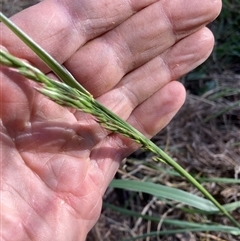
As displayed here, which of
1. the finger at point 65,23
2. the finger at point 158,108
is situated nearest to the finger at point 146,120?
the finger at point 158,108

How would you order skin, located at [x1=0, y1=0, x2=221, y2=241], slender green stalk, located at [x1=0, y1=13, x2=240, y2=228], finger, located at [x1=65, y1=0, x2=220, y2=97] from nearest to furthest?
slender green stalk, located at [x1=0, y1=13, x2=240, y2=228] → skin, located at [x1=0, y1=0, x2=221, y2=241] → finger, located at [x1=65, y1=0, x2=220, y2=97]

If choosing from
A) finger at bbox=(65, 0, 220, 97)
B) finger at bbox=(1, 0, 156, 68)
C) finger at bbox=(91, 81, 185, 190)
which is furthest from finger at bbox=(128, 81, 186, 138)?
finger at bbox=(1, 0, 156, 68)

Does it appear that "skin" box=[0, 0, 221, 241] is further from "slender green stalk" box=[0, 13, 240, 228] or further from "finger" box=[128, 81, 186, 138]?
"slender green stalk" box=[0, 13, 240, 228]

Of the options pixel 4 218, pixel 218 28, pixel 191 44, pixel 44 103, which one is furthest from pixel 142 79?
pixel 218 28

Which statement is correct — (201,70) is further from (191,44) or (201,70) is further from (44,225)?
(44,225)

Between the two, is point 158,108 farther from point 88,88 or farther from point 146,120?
point 88,88

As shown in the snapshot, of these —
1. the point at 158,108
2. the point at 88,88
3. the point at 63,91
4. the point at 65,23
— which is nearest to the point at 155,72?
the point at 158,108
